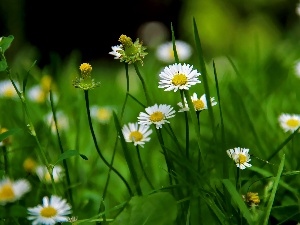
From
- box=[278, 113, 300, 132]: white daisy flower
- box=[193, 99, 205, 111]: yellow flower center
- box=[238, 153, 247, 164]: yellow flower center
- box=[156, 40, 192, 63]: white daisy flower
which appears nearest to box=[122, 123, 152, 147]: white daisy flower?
box=[193, 99, 205, 111]: yellow flower center

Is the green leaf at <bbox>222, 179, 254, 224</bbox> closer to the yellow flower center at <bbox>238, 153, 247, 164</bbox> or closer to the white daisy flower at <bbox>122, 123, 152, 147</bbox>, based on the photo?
the yellow flower center at <bbox>238, 153, 247, 164</bbox>

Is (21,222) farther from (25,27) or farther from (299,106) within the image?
(25,27)

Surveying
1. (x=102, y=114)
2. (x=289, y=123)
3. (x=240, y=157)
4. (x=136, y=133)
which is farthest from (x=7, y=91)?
→ (x=240, y=157)

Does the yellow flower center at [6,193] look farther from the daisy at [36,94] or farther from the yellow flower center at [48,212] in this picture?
the daisy at [36,94]

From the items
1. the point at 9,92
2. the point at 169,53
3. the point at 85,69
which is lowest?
the point at 85,69

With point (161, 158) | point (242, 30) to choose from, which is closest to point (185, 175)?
point (161, 158)

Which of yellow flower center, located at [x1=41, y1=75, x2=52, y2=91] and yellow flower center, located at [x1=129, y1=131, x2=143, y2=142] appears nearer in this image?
yellow flower center, located at [x1=129, y1=131, x2=143, y2=142]

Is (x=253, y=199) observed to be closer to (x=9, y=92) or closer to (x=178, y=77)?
(x=178, y=77)
